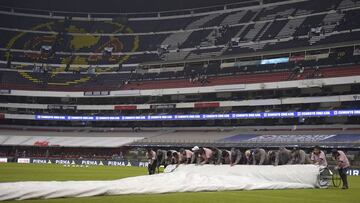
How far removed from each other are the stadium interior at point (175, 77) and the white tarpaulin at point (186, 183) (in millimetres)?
36889

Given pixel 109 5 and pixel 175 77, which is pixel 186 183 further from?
pixel 109 5

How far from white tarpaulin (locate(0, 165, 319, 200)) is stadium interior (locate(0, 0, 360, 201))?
36889 millimetres

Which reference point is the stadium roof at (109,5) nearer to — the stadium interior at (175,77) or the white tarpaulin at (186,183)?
the stadium interior at (175,77)

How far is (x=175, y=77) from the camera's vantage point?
81.9 m

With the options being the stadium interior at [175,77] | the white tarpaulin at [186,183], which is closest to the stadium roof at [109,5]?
the stadium interior at [175,77]

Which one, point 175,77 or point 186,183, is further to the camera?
point 175,77

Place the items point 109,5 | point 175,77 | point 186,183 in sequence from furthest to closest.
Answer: point 109,5, point 175,77, point 186,183

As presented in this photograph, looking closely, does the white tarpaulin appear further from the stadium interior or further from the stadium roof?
the stadium roof

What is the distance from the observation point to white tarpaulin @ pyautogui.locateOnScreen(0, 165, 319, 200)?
14.3 metres

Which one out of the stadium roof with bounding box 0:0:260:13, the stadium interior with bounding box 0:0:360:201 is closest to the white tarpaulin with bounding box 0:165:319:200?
the stadium interior with bounding box 0:0:360:201

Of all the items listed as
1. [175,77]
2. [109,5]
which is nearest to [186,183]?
[175,77]

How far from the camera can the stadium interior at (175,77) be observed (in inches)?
2665

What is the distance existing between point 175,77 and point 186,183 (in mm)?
63307

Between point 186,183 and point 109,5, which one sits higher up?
point 109,5
